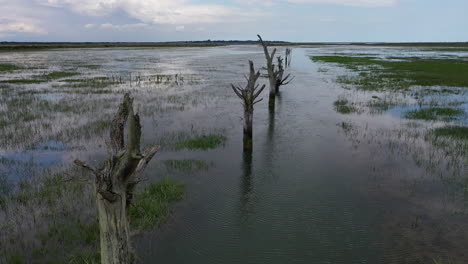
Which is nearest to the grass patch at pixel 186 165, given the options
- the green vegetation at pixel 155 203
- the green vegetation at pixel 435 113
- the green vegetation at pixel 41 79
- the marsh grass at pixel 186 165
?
the marsh grass at pixel 186 165

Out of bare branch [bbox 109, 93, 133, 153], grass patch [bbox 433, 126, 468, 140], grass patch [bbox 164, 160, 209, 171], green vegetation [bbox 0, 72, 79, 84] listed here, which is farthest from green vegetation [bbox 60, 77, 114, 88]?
grass patch [bbox 433, 126, 468, 140]

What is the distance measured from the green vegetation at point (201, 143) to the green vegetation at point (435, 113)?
11741 mm

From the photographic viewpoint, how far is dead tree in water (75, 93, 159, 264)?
5094 mm

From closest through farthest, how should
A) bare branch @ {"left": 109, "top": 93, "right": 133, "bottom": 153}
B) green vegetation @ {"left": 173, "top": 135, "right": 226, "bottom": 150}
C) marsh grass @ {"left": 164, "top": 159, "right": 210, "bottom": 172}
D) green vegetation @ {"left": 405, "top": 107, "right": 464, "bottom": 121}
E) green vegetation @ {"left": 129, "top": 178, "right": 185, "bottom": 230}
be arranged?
1. bare branch @ {"left": 109, "top": 93, "right": 133, "bottom": 153}
2. green vegetation @ {"left": 129, "top": 178, "right": 185, "bottom": 230}
3. marsh grass @ {"left": 164, "top": 159, "right": 210, "bottom": 172}
4. green vegetation @ {"left": 173, "top": 135, "right": 226, "bottom": 150}
5. green vegetation @ {"left": 405, "top": 107, "right": 464, "bottom": 121}

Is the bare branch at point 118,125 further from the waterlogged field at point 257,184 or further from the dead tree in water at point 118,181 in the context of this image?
the waterlogged field at point 257,184

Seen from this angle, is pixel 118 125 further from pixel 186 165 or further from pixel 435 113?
pixel 435 113

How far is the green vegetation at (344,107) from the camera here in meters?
20.4

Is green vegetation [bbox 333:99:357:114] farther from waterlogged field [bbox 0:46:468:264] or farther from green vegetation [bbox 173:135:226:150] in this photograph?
green vegetation [bbox 173:135:226:150]

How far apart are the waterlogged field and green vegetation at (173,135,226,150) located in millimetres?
90

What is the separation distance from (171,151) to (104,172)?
849cm

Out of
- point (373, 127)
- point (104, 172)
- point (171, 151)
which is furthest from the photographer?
point (373, 127)

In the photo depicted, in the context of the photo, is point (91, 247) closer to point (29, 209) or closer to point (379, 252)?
point (29, 209)

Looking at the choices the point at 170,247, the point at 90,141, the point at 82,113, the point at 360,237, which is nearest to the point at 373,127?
the point at 360,237

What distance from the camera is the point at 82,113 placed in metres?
19.1
